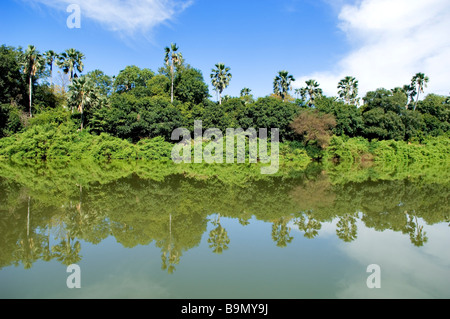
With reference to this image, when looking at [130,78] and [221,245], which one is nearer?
[221,245]

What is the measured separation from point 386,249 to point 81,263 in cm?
484

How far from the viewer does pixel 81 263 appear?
13.9ft

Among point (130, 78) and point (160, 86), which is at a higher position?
point (130, 78)

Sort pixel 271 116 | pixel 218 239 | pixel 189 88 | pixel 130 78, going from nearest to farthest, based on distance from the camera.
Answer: pixel 218 239
pixel 271 116
pixel 189 88
pixel 130 78

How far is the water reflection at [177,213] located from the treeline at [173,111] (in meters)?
17.9

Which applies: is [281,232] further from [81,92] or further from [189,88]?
[189,88]

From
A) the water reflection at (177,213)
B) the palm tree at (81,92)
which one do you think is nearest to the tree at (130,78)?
the palm tree at (81,92)

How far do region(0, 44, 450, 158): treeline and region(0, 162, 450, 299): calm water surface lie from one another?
20.3m

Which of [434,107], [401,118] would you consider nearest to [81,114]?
[401,118]

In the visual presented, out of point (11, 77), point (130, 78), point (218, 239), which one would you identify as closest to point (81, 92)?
point (11, 77)

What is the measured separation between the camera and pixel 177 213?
707 cm

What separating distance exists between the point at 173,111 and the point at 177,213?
76.4ft

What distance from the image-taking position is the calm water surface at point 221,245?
3551 millimetres

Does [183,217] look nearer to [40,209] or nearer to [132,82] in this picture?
[40,209]
